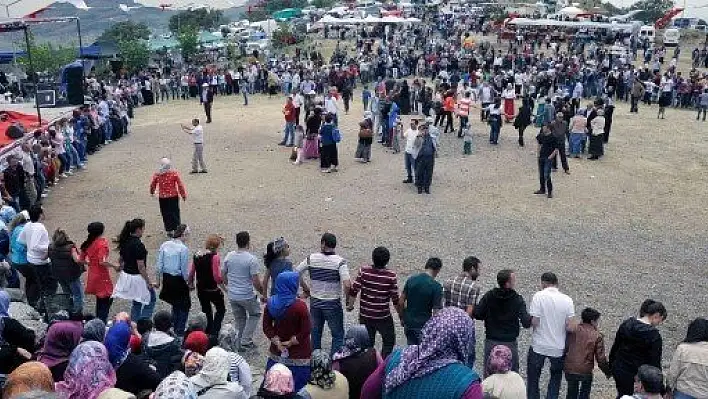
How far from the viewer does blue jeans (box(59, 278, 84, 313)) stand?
8039 mm

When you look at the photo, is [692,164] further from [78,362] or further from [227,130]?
[78,362]

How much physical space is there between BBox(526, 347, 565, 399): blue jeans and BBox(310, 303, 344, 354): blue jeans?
1829 mm

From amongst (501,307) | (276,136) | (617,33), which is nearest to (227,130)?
(276,136)

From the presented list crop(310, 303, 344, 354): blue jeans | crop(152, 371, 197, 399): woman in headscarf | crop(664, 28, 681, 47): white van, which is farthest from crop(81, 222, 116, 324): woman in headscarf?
crop(664, 28, 681, 47): white van

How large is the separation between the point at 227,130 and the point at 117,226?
28.0ft

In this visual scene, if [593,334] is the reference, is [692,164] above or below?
below

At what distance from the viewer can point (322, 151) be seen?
1508cm

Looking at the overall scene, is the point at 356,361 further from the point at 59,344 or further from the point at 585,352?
the point at 59,344

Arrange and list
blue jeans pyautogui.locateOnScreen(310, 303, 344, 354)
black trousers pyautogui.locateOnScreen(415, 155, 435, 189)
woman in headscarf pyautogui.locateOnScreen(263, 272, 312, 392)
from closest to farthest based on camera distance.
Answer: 1. woman in headscarf pyautogui.locateOnScreen(263, 272, 312, 392)
2. blue jeans pyautogui.locateOnScreen(310, 303, 344, 354)
3. black trousers pyautogui.locateOnScreen(415, 155, 435, 189)

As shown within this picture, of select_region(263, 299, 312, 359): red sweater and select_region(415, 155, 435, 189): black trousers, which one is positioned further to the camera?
select_region(415, 155, 435, 189): black trousers

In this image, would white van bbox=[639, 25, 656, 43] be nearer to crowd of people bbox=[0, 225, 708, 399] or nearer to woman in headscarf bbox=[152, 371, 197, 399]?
crowd of people bbox=[0, 225, 708, 399]

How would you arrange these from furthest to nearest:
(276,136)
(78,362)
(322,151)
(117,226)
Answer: (276,136) → (322,151) → (117,226) → (78,362)

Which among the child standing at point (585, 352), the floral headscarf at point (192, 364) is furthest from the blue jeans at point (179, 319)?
the child standing at point (585, 352)

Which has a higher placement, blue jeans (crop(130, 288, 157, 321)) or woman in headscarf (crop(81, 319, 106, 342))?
woman in headscarf (crop(81, 319, 106, 342))
